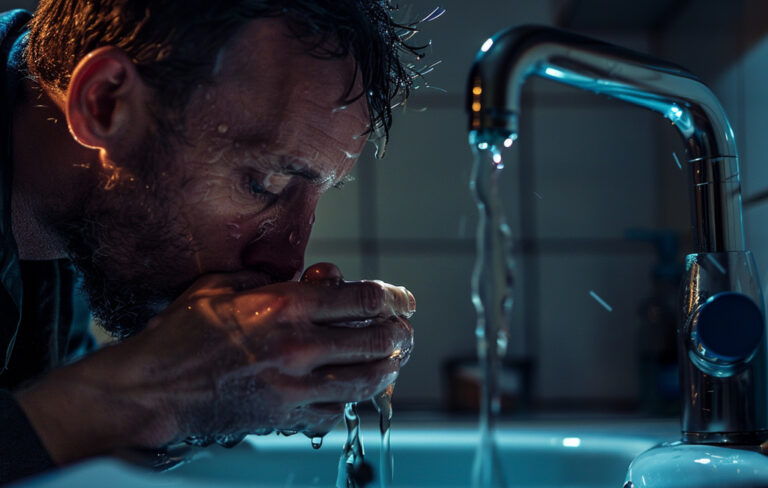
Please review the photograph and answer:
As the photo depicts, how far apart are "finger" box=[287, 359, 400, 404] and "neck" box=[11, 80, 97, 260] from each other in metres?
0.28

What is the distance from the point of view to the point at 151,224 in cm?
58

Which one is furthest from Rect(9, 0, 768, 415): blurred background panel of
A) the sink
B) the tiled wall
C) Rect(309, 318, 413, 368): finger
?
Rect(309, 318, 413, 368): finger

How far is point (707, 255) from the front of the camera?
18.3 inches

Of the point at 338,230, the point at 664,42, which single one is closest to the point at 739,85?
the point at 664,42

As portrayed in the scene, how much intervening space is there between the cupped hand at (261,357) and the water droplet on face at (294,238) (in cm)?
10

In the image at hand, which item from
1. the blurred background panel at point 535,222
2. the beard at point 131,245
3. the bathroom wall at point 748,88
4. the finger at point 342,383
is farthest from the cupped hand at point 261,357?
the blurred background panel at point 535,222

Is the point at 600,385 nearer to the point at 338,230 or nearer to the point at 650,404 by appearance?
the point at 650,404

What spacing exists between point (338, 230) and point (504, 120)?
3.17 ft

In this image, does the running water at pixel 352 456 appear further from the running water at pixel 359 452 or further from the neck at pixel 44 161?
the neck at pixel 44 161

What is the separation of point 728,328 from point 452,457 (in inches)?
12.1

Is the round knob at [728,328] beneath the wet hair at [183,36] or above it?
beneath

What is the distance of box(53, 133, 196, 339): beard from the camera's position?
575mm

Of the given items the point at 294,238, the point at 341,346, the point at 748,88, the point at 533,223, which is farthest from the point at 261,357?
the point at 533,223

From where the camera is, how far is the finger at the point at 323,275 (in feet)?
1.66
